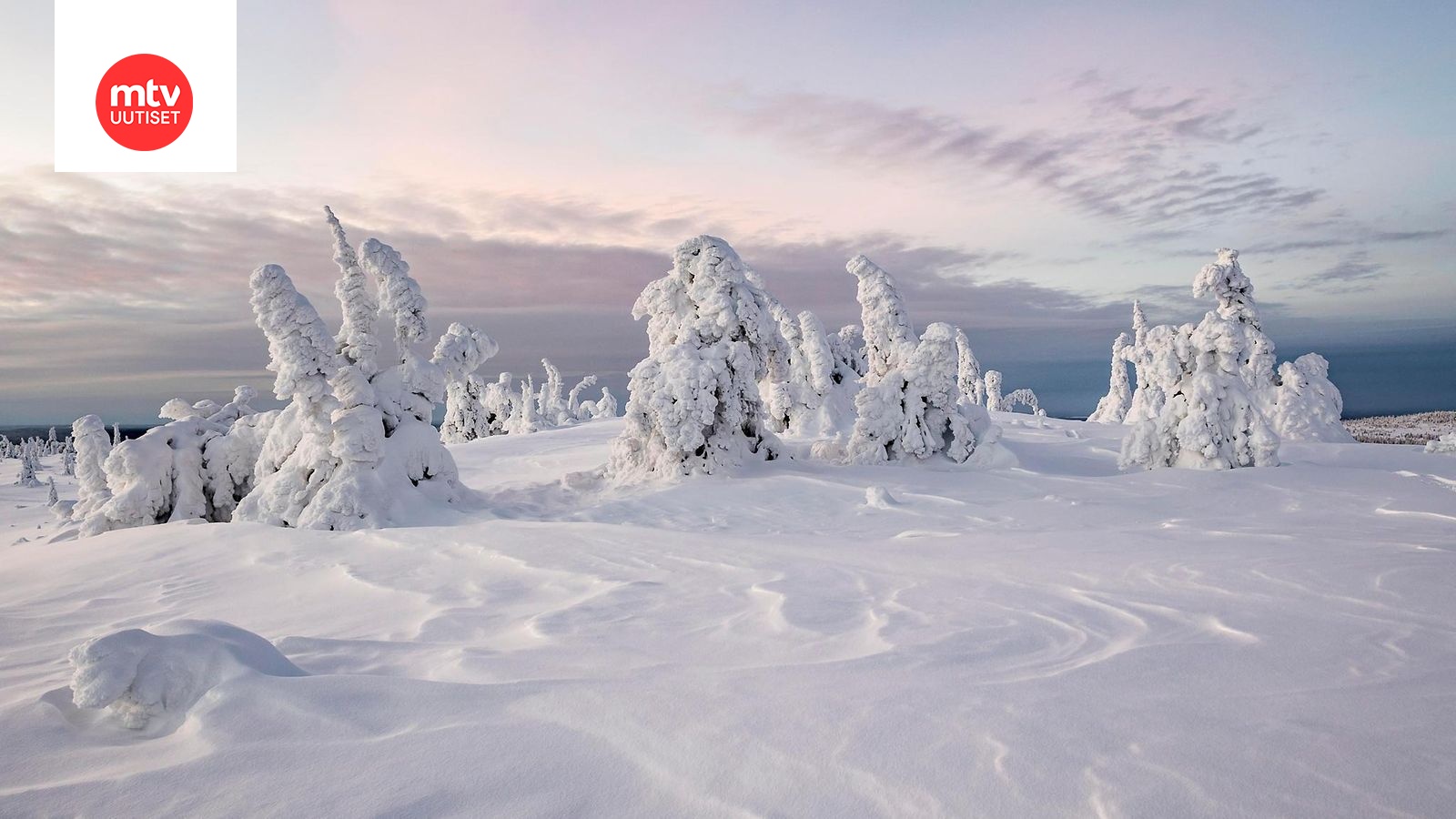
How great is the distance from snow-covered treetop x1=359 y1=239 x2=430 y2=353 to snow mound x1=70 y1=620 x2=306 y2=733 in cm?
1211

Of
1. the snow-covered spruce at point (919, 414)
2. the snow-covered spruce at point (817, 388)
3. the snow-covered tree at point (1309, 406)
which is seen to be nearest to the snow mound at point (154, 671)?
the snow-covered spruce at point (919, 414)

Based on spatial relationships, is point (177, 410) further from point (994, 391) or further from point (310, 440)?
point (994, 391)

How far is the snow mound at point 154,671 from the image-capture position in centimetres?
256

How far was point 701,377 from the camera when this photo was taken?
14.7 meters

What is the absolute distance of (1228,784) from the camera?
2305 mm

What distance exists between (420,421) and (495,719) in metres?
12.4

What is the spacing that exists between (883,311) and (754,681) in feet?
74.9

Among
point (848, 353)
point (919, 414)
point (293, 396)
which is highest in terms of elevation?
point (848, 353)

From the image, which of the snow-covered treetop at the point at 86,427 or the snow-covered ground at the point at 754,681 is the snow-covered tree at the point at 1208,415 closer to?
the snow-covered ground at the point at 754,681

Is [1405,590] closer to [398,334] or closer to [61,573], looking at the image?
[61,573]

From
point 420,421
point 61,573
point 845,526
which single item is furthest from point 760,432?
point 61,573

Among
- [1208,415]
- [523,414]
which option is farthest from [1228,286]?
[523,414]

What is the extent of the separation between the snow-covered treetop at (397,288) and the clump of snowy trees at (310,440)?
0.06ft

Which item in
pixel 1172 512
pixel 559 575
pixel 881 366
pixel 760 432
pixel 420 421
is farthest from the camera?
pixel 881 366
